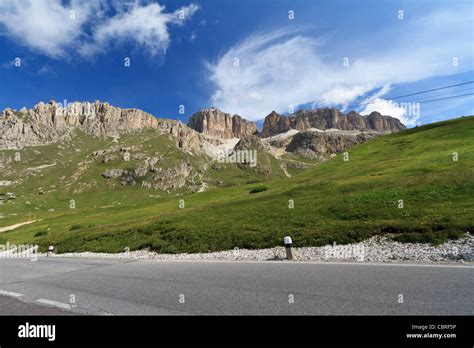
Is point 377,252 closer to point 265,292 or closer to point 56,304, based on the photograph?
point 265,292

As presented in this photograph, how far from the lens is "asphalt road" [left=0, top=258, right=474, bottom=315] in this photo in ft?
26.4

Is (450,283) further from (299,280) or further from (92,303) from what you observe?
(92,303)

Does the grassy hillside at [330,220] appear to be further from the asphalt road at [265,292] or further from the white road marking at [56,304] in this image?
the white road marking at [56,304]

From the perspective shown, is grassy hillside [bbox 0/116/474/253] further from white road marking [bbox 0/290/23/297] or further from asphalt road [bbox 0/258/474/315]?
white road marking [bbox 0/290/23/297]

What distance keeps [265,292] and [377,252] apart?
9.09 m

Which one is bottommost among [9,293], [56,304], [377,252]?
[9,293]

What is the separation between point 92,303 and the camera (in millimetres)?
10180

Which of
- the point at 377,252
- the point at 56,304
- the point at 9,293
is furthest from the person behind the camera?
the point at 377,252

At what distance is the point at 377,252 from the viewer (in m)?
16.2

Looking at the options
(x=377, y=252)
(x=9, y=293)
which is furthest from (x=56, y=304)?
(x=377, y=252)

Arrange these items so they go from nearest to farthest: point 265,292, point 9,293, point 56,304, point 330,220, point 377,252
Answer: point 265,292 < point 56,304 < point 9,293 < point 377,252 < point 330,220

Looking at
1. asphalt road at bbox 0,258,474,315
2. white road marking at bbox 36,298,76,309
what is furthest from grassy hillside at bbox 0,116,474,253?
white road marking at bbox 36,298,76,309

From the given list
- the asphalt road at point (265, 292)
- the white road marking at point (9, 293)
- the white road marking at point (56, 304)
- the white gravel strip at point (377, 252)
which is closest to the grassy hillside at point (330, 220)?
the white gravel strip at point (377, 252)
